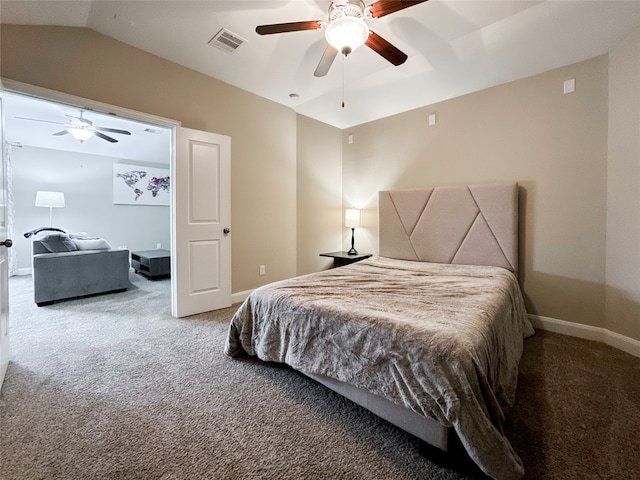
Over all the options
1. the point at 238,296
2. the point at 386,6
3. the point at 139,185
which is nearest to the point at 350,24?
the point at 386,6

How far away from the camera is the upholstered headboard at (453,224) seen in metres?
2.92

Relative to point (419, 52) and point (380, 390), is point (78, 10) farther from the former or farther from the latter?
point (380, 390)

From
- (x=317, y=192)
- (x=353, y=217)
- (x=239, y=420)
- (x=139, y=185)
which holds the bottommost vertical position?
(x=239, y=420)

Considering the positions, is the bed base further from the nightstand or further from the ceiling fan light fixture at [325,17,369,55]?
the nightstand

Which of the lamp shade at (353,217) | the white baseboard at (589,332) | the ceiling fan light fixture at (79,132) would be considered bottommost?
the white baseboard at (589,332)

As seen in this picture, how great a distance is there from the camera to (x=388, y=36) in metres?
2.44

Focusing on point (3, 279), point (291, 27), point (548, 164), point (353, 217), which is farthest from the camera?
point (353, 217)

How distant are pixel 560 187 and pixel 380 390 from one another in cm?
281

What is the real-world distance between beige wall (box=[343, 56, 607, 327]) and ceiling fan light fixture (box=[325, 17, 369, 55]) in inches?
85.7

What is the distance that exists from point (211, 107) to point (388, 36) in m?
2.13

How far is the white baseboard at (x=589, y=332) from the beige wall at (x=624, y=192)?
0.06 m

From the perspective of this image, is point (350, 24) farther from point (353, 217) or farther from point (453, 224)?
point (353, 217)

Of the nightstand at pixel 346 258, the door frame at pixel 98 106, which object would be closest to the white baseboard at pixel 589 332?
the nightstand at pixel 346 258

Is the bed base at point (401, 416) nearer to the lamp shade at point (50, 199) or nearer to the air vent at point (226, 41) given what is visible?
the air vent at point (226, 41)
